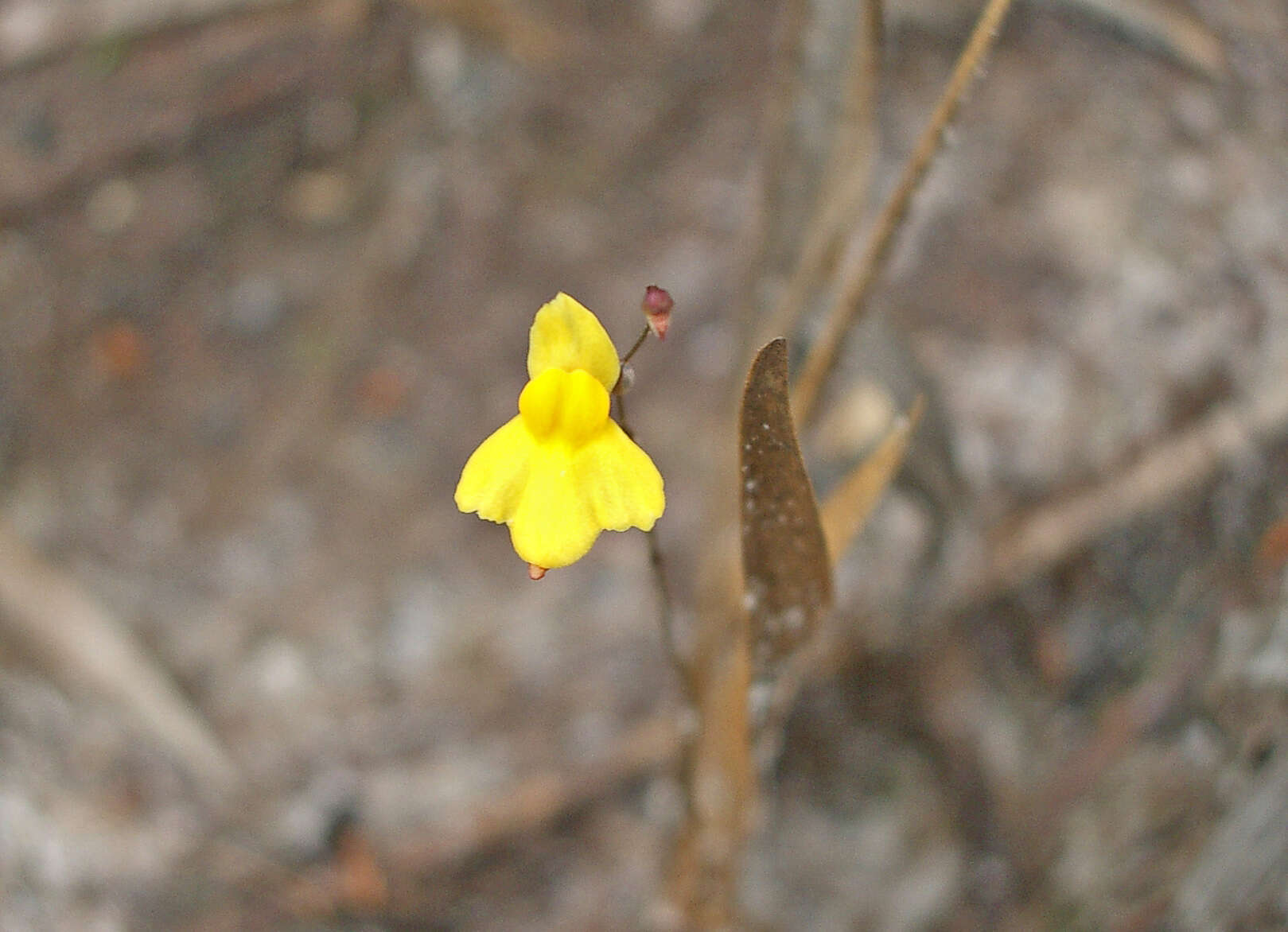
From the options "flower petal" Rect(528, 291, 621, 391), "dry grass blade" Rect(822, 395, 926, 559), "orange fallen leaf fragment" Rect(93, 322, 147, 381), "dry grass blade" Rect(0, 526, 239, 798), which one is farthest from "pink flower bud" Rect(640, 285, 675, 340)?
"orange fallen leaf fragment" Rect(93, 322, 147, 381)

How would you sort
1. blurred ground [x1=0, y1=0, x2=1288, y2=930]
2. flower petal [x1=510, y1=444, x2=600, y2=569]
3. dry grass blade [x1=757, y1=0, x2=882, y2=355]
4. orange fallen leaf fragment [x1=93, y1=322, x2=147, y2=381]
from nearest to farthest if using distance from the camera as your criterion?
1. flower petal [x1=510, y1=444, x2=600, y2=569]
2. dry grass blade [x1=757, y1=0, x2=882, y2=355]
3. blurred ground [x1=0, y1=0, x2=1288, y2=930]
4. orange fallen leaf fragment [x1=93, y1=322, x2=147, y2=381]

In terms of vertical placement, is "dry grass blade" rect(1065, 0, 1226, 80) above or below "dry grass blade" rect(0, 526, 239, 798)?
above

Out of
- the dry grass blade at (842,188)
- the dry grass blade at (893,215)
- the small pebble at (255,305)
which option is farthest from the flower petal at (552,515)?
the small pebble at (255,305)

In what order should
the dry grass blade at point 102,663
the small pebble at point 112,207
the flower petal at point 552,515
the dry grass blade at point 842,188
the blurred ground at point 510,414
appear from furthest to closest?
the small pebble at point 112,207 → the dry grass blade at point 102,663 → the blurred ground at point 510,414 → the dry grass blade at point 842,188 → the flower petal at point 552,515

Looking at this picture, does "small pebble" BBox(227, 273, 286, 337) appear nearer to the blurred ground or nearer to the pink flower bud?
the blurred ground

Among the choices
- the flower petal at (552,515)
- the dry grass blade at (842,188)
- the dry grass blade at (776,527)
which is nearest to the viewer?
Result: the dry grass blade at (776,527)

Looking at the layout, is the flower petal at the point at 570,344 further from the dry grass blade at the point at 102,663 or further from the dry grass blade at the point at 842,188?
the dry grass blade at the point at 102,663

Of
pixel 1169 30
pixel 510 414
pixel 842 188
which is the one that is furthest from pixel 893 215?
pixel 1169 30

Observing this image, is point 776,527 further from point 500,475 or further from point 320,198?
point 320,198
